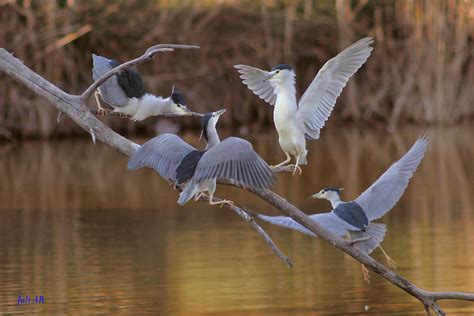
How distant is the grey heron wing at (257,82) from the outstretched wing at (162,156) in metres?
1.24

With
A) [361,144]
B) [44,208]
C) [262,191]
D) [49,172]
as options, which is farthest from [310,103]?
[361,144]

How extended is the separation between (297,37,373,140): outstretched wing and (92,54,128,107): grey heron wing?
1033mm

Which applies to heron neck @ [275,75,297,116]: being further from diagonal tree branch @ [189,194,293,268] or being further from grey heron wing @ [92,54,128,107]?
diagonal tree branch @ [189,194,293,268]

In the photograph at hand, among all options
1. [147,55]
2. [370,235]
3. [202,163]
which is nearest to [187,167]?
[202,163]

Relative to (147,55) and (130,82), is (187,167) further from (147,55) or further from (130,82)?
(130,82)

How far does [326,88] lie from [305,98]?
139mm

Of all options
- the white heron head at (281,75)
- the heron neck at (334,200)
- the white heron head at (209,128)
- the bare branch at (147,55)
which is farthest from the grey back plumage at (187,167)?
the heron neck at (334,200)

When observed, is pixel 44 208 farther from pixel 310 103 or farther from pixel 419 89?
pixel 419 89

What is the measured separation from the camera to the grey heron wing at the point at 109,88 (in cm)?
662

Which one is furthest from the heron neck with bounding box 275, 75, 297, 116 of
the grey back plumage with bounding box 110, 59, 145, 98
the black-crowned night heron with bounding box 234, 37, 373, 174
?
the grey back plumage with bounding box 110, 59, 145, 98

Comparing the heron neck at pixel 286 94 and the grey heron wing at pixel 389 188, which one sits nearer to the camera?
the heron neck at pixel 286 94

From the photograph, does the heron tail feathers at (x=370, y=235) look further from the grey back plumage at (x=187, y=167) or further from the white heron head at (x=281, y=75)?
the grey back plumage at (x=187, y=167)

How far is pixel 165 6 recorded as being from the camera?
19203 millimetres

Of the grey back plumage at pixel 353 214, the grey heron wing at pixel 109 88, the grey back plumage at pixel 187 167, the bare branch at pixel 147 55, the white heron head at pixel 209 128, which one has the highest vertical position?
the grey heron wing at pixel 109 88
